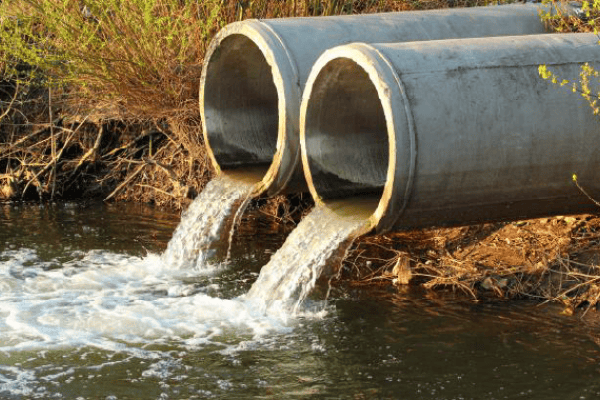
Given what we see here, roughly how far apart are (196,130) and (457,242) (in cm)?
323

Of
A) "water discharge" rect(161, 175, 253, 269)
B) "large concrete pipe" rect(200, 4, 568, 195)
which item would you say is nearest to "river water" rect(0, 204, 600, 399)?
"water discharge" rect(161, 175, 253, 269)

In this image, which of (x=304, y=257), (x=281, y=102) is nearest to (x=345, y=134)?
(x=281, y=102)

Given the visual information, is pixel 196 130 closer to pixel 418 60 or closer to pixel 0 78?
pixel 0 78

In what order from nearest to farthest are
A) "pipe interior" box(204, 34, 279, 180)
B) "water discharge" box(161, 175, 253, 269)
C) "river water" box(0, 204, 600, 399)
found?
"river water" box(0, 204, 600, 399)
"water discharge" box(161, 175, 253, 269)
"pipe interior" box(204, 34, 279, 180)

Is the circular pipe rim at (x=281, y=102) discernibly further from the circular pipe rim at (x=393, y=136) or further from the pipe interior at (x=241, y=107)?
the circular pipe rim at (x=393, y=136)

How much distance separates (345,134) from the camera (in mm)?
8844

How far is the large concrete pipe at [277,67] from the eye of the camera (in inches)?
346

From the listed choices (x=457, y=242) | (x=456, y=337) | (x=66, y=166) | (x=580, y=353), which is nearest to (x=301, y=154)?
(x=457, y=242)

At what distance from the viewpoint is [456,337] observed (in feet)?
23.4

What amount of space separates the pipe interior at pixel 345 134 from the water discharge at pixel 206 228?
2.80ft

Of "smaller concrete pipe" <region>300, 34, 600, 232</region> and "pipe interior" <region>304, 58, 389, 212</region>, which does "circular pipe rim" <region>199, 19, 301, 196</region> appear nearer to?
"pipe interior" <region>304, 58, 389, 212</region>

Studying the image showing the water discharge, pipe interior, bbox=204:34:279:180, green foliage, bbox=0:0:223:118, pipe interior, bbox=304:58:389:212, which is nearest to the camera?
pipe interior, bbox=304:58:389:212

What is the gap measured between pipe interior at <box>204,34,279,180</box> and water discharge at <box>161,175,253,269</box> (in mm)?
473

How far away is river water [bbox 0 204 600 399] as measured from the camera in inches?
249
